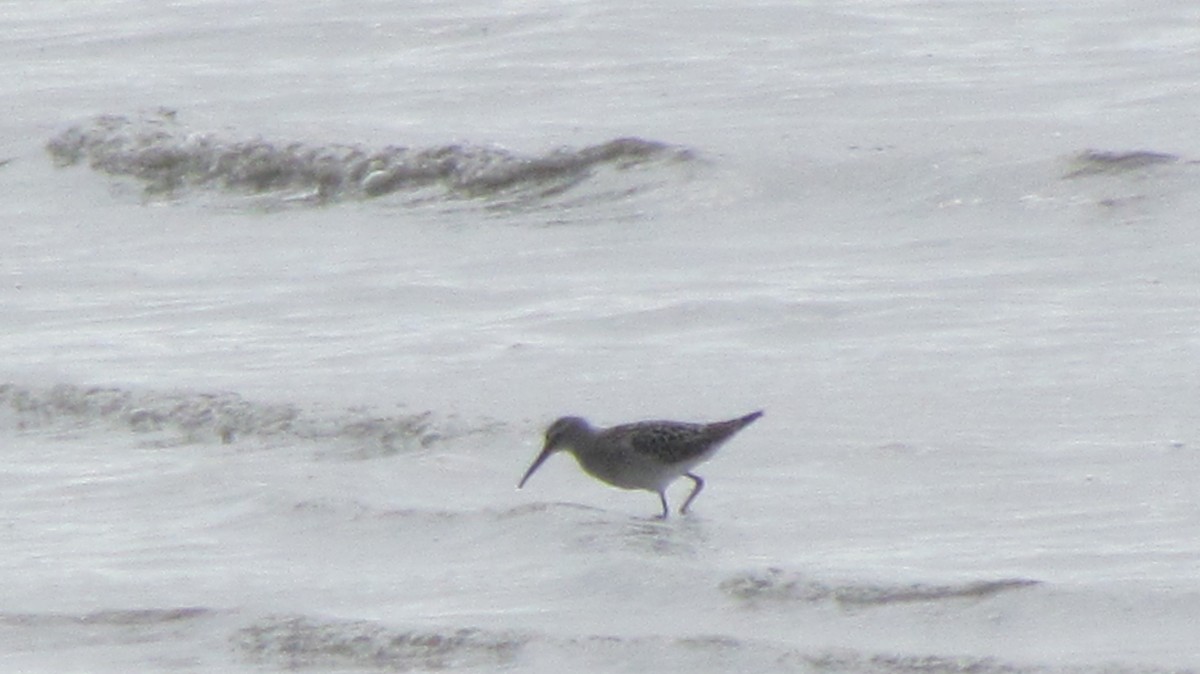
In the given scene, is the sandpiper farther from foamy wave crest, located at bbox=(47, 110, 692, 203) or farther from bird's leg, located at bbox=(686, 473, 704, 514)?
foamy wave crest, located at bbox=(47, 110, 692, 203)

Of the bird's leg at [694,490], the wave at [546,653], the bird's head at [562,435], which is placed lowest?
the bird's leg at [694,490]

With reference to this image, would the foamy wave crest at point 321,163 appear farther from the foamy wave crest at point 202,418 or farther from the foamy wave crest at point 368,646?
the foamy wave crest at point 368,646

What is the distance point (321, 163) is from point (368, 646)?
23.9ft

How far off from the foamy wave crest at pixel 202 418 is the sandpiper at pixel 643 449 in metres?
0.82

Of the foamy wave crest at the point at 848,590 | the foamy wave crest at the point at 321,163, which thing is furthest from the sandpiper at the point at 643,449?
the foamy wave crest at the point at 321,163

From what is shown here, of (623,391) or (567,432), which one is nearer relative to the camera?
(567,432)

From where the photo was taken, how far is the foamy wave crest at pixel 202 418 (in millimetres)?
8508

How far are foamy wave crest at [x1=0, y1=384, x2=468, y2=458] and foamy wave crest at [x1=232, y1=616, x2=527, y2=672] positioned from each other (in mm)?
2038

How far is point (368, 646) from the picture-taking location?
615 cm

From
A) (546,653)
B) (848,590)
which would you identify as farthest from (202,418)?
(848,590)

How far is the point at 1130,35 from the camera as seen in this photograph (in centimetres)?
1445

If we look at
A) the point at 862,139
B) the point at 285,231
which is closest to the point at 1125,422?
the point at 862,139

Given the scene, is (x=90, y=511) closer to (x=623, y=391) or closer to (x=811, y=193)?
(x=623, y=391)

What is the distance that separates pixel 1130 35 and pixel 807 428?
7116mm
